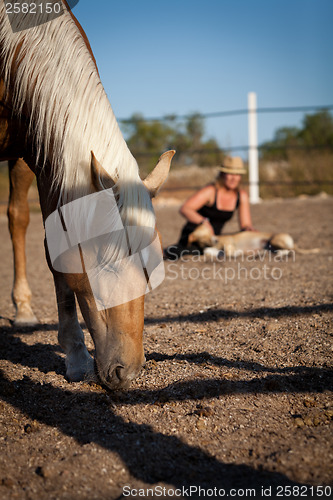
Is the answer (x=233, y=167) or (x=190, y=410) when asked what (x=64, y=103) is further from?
(x=233, y=167)

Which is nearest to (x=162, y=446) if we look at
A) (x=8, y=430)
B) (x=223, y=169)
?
(x=8, y=430)

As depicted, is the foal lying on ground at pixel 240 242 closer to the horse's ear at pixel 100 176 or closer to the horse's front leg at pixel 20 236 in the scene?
the horse's front leg at pixel 20 236

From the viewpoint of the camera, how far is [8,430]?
1.92 m

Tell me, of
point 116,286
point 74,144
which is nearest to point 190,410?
point 116,286

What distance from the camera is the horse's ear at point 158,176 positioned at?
6.51 feet

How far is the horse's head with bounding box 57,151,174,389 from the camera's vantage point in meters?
1.79

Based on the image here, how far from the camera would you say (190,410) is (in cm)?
195

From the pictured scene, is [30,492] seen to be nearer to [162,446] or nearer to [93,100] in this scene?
[162,446]

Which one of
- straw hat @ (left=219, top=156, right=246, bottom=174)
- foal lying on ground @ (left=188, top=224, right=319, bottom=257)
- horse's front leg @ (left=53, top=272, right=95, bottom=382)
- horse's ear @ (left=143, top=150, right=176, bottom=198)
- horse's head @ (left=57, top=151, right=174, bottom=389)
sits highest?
horse's ear @ (left=143, top=150, right=176, bottom=198)

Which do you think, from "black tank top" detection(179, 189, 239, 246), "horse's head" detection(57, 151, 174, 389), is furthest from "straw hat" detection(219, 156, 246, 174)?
"horse's head" detection(57, 151, 174, 389)

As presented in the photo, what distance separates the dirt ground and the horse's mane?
881mm

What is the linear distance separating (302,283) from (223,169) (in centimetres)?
205

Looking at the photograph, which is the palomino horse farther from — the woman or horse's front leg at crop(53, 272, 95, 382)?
the woman

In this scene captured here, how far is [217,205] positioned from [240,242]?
1.79 feet
